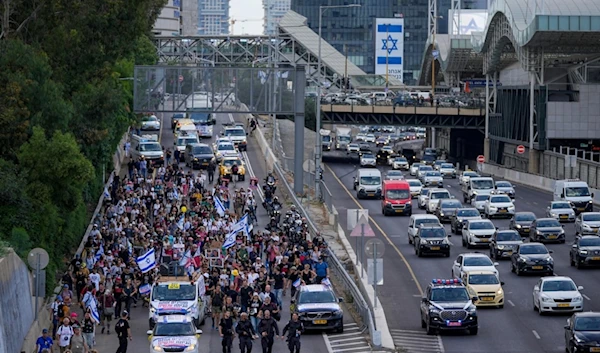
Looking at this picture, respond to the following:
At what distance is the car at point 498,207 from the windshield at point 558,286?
86.0 feet

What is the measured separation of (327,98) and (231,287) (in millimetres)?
84009

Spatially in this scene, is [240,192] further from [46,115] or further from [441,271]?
[46,115]

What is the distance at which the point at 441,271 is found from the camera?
45.3 meters

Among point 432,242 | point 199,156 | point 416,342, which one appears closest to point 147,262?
point 416,342

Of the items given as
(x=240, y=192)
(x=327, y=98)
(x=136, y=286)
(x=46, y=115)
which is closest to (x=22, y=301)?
(x=136, y=286)

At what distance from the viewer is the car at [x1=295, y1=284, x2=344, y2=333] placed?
110ft

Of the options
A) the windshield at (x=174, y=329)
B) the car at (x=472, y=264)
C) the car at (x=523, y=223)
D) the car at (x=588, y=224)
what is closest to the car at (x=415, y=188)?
the car at (x=523, y=223)

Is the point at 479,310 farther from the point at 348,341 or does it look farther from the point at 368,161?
the point at 368,161

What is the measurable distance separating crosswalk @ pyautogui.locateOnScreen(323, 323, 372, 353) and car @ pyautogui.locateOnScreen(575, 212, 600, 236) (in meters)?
19.4

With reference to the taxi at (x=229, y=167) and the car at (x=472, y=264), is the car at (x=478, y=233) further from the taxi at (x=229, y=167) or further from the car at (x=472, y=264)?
the taxi at (x=229, y=167)

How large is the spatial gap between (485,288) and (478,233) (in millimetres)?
12982

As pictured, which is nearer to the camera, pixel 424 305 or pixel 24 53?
pixel 424 305

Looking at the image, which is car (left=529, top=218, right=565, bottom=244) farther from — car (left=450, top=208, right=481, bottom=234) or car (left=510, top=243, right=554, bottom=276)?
car (left=510, top=243, right=554, bottom=276)

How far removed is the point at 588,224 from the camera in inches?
2039
